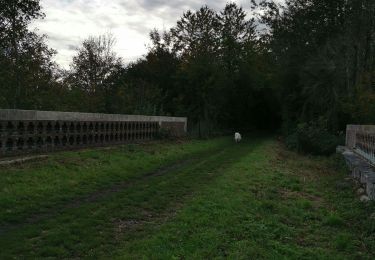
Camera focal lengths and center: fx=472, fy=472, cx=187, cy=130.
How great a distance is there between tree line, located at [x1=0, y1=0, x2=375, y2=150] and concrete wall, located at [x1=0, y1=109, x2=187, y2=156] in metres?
3.15

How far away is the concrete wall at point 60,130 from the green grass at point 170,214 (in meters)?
0.93

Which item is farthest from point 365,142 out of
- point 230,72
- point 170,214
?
point 230,72

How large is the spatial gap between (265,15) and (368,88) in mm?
13405

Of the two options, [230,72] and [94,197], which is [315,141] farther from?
[230,72]

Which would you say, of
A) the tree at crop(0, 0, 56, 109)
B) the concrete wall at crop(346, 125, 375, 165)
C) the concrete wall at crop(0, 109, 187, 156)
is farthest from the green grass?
the tree at crop(0, 0, 56, 109)

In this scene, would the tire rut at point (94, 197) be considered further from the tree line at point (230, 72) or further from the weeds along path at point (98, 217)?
the tree line at point (230, 72)

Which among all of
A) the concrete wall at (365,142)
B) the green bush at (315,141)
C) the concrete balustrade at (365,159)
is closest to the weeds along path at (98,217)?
the concrete balustrade at (365,159)

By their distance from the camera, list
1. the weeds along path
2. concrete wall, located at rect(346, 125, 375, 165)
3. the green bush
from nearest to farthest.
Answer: the weeds along path, concrete wall, located at rect(346, 125, 375, 165), the green bush

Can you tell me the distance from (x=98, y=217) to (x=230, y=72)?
40.0 metres

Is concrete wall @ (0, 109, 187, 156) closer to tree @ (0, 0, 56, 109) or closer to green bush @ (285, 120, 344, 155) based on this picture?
tree @ (0, 0, 56, 109)

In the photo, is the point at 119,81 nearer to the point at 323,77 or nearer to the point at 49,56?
A: the point at 323,77

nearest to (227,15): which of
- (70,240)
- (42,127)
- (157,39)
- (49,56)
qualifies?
(157,39)

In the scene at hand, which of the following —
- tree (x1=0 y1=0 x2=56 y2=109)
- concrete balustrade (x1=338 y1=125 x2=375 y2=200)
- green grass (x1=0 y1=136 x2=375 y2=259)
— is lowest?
green grass (x1=0 y1=136 x2=375 y2=259)

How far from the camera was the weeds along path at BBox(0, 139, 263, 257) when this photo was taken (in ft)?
19.7
